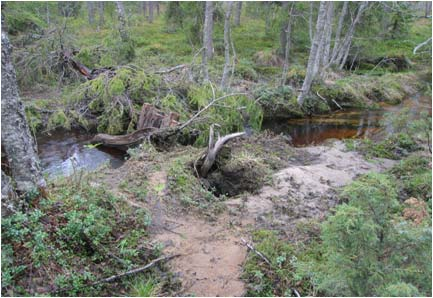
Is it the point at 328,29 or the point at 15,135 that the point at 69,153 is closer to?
the point at 15,135

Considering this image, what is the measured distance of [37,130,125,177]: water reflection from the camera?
954 cm

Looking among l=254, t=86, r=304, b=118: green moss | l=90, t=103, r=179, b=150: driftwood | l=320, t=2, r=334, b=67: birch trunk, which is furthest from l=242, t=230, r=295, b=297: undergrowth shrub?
l=320, t=2, r=334, b=67: birch trunk

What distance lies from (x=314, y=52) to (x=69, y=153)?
7.97 meters

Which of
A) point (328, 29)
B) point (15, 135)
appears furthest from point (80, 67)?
point (328, 29)

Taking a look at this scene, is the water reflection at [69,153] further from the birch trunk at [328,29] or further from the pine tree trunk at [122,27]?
the birch trunk at [328,29]

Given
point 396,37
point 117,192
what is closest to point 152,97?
point 117,192

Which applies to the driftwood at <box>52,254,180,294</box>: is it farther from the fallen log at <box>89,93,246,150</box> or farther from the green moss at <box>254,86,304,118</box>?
the green moss at <box>254,86,304,118</box>

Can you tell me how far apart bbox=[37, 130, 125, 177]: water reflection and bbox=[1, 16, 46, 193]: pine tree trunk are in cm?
440

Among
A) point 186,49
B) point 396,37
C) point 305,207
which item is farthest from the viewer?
point 396,37

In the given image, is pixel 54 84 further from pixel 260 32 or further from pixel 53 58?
pixel 260 32

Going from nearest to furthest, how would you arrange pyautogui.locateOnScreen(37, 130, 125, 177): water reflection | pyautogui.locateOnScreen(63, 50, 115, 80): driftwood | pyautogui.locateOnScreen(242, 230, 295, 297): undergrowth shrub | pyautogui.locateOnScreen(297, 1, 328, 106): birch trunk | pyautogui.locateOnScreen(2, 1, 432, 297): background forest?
pyautogui.locateOnScreen(2, 1, 432, 297): background forest → pyautogui.locateOnScreen(242, 230, 295, 297): undergrowth shrub → pyautogui.locateOnScreen(37, 130, 125, 177): water reflection → pyautogui.locateOnScreen(63, 50, 115, 80): driftwood → pyautogui.locateOnScreen(297, 1, 328, 106): birch trunk

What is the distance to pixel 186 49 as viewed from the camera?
21.9m

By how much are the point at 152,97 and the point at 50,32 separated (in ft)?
11.8

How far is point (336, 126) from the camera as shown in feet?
44.6
